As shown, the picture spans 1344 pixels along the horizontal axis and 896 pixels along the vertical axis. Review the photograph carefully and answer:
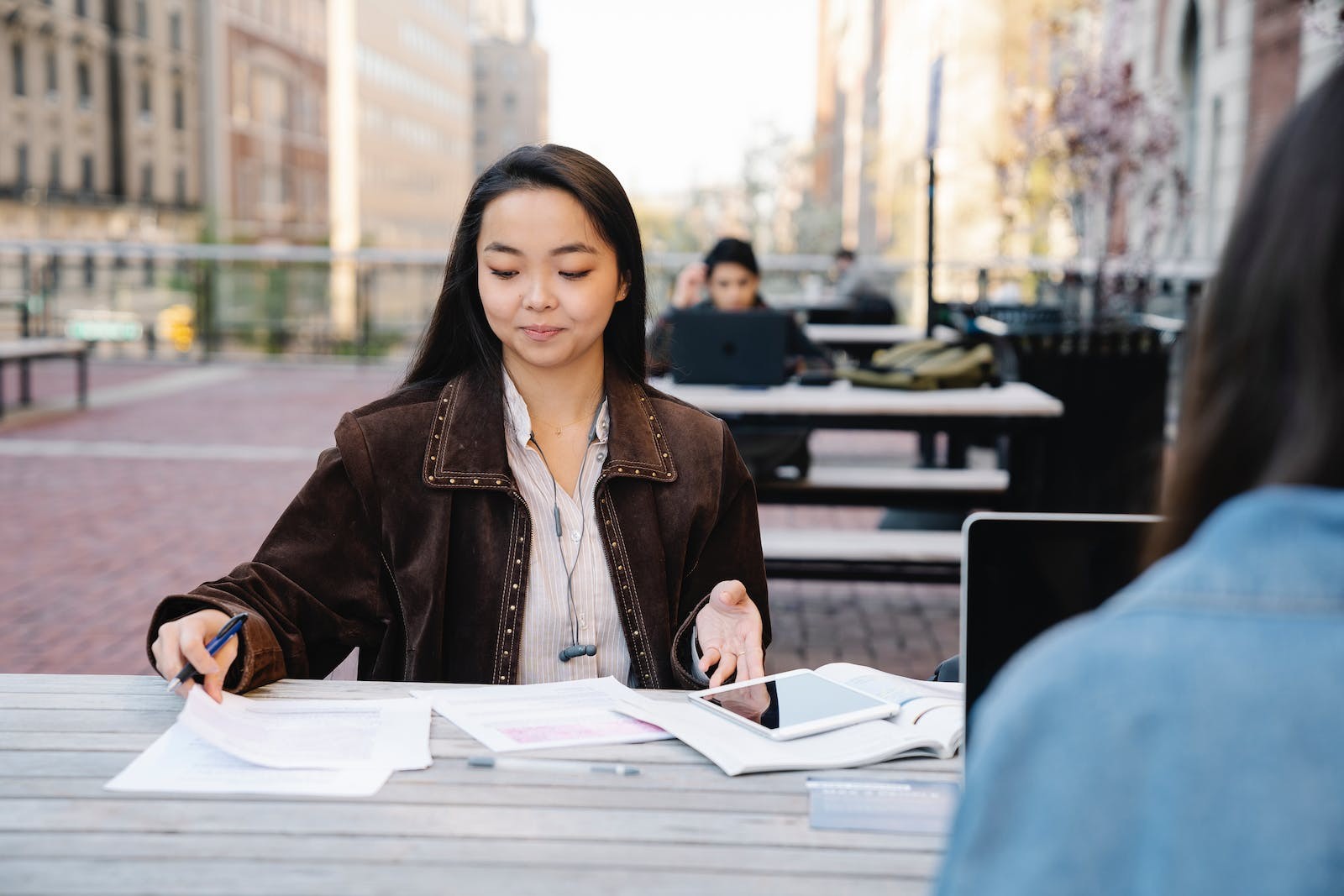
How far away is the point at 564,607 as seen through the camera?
2365 mm

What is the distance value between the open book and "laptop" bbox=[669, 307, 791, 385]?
3.66 m

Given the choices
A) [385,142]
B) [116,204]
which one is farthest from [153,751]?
[385,142]

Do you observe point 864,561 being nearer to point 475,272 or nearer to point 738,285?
point 738,285

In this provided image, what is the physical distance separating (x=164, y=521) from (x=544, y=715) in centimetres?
625

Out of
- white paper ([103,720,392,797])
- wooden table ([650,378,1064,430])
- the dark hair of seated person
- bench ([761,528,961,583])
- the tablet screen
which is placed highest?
the dark hair of seated person

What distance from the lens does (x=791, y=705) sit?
76.2 inches

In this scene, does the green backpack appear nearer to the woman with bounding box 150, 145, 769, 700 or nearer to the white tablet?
the woman with bounding box 150, 145, 769, 700

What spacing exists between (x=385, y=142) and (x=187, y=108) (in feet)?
103

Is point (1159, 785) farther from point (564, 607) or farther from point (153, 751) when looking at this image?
point (564, 607)

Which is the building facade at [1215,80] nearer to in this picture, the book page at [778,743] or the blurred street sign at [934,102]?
the blurred street sign at [934,102]

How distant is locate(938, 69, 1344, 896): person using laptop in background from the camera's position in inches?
28.8

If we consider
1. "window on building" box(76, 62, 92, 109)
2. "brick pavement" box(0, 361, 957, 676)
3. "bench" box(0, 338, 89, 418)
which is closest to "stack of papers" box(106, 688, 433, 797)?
"brick pavement" box(0, 361, 957, 676)

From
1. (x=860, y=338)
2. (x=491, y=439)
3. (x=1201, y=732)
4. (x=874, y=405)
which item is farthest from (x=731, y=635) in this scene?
(x=860, y=338)

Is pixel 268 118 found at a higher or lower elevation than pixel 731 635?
higher
